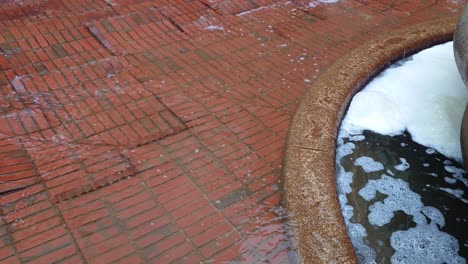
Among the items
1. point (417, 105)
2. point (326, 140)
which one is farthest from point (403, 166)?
point (417, 105)

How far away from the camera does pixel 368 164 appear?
2814 mm

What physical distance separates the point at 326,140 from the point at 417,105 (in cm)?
94

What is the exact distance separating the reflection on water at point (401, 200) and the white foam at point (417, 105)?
0.10 metres

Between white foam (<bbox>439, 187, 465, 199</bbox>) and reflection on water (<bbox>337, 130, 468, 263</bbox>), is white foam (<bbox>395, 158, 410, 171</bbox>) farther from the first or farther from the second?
white foam (<bbox>439, 187, 465, 199</bbox>)

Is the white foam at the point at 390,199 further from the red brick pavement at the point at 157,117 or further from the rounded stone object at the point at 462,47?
the rounded stone object at the point at 462,47

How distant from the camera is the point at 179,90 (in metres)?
3.21

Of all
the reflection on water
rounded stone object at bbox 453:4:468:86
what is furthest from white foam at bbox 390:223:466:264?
rounded stone object at bbox 453:4:468:86

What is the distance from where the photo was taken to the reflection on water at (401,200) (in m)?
2.33

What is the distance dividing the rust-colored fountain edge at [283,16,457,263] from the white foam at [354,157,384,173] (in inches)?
8.6

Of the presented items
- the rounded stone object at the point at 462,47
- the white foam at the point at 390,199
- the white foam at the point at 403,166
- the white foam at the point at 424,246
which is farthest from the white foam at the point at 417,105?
the white foam at the point at 424,246

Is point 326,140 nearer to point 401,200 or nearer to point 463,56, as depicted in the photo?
point 401,200

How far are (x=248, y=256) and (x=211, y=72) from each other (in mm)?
1705

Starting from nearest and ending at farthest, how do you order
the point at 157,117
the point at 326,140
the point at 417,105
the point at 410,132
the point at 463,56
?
the point at 463,56 < the point at 326,140 < the point at 157,117 < the point at 410,132 < the point at 417,105

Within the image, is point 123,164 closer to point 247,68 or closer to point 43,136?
point 43,136
